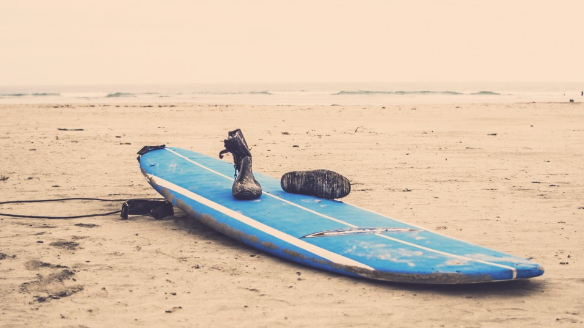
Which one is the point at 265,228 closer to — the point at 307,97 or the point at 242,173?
the point at 242,173

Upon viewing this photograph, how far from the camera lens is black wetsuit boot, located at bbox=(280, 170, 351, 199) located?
5016 mm

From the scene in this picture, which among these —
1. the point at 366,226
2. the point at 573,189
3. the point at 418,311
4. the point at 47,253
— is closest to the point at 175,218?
the point at 47,253

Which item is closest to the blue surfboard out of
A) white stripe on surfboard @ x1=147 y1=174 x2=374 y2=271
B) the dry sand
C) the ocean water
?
white stripe on surfboard @ x1=147 y1=174 x2=374 y2=271

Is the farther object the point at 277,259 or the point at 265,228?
the point at 265,228

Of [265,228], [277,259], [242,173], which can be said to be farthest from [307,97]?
[277,259]

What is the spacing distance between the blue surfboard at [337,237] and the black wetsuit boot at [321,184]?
2.9 inches

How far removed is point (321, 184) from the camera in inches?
198

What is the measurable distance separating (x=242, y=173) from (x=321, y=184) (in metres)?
0.65

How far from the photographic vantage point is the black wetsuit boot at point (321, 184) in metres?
5.02

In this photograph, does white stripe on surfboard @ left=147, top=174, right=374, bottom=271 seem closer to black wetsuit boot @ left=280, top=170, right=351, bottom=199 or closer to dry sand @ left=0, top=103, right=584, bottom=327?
dry sand @ left=0, top=103, right=584, bottom=327

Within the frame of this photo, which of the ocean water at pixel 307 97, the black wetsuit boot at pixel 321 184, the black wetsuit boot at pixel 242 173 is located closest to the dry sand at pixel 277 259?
the black wetsuit boot at pixel 242 173

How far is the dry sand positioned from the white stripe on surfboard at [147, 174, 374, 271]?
0.36 ft

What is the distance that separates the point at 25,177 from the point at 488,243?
5484mm

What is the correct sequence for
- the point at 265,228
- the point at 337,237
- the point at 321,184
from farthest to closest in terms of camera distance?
the point at 321,184, the point at 265,228, the point at 337,237
